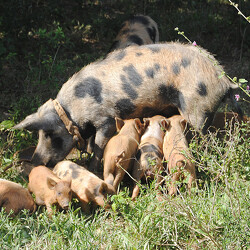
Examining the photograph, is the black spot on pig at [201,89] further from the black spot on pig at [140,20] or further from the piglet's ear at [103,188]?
the black spot on pig at [140,20]

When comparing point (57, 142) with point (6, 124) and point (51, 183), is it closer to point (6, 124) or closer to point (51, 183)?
point (6, 124)

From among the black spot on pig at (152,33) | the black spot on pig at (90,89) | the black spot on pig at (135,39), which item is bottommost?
the black spot on pig at (90,89)

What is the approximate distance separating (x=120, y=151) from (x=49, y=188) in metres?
0.92

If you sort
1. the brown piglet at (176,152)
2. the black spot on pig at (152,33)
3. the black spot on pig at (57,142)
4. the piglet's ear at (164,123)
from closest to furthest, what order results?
1. the brown piglet at (176,152)
2. the piglet's ear at (164,123)
3. the black spot on pig at (57,142)
4. the black spot on pig at (152,33)

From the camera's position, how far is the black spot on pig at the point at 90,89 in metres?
5.93

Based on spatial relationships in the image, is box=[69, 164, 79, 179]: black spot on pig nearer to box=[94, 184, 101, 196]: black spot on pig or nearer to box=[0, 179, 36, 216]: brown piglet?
box=[94, 184, 101, 196]: black spot on pig

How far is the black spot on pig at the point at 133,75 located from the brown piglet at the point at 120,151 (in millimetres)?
477

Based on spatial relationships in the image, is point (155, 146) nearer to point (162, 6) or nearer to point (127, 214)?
point (127, 214)

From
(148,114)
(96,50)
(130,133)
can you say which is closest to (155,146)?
(130,133)

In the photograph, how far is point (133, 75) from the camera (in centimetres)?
593

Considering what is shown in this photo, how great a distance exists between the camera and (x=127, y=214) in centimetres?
462

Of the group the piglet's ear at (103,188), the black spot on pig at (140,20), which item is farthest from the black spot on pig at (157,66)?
the black spot on pig at (140,20)

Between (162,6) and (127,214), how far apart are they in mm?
6927

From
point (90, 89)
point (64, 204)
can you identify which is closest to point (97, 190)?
point (64, 204)
